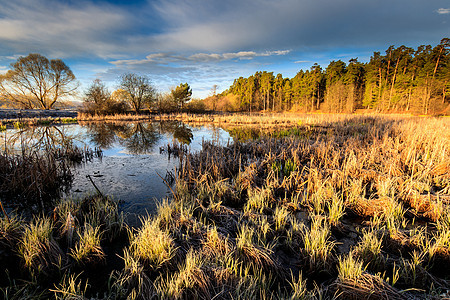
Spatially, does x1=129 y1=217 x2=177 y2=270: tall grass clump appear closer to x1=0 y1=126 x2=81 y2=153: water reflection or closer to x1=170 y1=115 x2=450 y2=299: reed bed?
x1=170 y1=115 x2=450 y2=299: reed bed

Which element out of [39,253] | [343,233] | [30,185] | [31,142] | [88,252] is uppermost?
[31,142]

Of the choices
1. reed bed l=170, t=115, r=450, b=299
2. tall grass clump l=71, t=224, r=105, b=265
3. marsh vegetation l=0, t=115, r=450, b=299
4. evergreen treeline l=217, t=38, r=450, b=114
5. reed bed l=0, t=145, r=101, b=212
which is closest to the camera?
marsh vegetation l=0, t=115, r=450, b=299

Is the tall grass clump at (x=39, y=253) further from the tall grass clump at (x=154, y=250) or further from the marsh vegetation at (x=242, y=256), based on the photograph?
the tall grass clump at (x=154, y=250)

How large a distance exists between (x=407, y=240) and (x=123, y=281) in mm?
3569

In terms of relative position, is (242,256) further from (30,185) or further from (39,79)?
(39,79)

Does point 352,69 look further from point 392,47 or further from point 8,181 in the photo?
point 8,181

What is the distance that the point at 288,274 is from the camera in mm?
2289

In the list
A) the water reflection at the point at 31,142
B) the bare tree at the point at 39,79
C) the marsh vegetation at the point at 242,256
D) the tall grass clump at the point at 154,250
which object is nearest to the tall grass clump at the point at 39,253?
the marsh vegetation at the point at 242,256

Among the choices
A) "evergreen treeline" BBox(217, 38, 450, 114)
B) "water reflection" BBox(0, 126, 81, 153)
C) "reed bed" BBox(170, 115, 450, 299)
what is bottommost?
"reed bed" BBox(170, 115, 450, 299)

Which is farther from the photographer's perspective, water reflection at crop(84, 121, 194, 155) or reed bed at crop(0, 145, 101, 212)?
water reflection at crop(84, 121, 194, 155)

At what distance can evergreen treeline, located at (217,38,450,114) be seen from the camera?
31.6m

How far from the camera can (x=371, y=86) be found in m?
41.9

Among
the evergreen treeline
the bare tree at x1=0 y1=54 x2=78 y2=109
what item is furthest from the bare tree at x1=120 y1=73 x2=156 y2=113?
the evergreen treeline

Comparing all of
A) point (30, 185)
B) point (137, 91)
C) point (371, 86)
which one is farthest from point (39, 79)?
point (371, 86)
